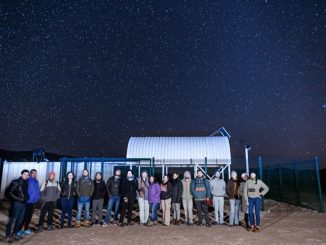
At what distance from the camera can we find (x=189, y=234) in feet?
28.1

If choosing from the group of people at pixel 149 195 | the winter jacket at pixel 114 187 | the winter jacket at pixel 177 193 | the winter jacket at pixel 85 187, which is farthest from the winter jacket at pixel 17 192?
the winter jacket at pixel 177 193

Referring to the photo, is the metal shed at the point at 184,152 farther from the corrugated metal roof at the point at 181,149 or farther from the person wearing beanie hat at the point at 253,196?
the person wearing beanie hat at the point at 253,196

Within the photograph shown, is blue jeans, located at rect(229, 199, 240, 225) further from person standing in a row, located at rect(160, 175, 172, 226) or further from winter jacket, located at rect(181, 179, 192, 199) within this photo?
person standing in a row, located at rect(160, 175, 172, 226)

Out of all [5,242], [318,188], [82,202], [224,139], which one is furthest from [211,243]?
[224,139]

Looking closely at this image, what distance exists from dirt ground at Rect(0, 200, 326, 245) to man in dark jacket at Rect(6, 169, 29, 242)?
412mm

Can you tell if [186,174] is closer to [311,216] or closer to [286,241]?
[286,241]

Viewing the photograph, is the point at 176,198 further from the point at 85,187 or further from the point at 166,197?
the point at 85,187

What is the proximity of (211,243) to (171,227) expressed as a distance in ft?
7.34

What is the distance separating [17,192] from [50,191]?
1337mm

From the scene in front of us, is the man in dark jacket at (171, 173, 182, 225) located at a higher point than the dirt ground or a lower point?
higher

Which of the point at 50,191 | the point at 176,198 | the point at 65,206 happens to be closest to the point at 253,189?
the point at 176,198

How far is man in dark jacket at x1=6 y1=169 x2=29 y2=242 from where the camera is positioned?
8039 mm

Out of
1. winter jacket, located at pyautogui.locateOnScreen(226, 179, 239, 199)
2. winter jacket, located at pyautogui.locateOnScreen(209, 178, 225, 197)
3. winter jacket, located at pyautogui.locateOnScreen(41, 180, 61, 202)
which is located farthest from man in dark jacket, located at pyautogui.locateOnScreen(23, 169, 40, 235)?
winter jacket, located at pyautogui.locateOnScreen(226, 179, 239, 199)

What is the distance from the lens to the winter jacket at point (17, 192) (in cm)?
805
